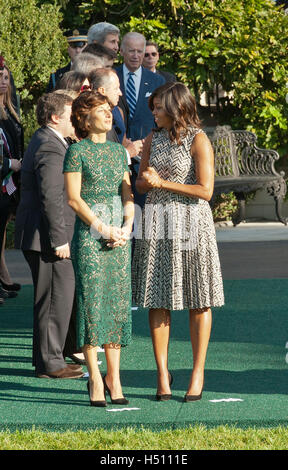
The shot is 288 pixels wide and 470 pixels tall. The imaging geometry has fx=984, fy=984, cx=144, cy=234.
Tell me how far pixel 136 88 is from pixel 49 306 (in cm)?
252

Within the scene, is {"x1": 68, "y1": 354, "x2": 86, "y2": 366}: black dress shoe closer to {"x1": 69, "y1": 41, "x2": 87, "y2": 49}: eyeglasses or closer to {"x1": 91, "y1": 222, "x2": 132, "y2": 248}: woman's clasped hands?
{"x1": 91, "y1": 222, "x2": 132, "y2": 248}: woman's clasped hands

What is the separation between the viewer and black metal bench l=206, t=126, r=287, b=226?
14969mm

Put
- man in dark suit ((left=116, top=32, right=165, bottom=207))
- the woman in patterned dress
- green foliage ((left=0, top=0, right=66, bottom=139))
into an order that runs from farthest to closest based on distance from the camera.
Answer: green foliage ((left=0, top=0, right=66, bottom=139)), man in dark suit ((left=116, top=32, right=165, bottom=207)), the woman in patterned dress

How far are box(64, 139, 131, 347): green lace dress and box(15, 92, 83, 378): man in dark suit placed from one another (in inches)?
25.6

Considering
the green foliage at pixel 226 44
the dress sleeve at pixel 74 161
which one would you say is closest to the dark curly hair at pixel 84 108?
the dress sleeve at pixel 74 161

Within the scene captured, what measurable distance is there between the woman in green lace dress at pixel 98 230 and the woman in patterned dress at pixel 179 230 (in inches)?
5.7

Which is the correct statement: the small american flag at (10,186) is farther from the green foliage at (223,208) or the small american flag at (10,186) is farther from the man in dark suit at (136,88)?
the green foliage at (223,208)

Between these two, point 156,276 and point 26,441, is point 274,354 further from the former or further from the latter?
point 26,441

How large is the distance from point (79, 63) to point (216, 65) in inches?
389

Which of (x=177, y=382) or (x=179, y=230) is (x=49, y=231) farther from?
(x=177, y=382)

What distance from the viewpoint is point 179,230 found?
564 centimetres

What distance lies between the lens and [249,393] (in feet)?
19.1

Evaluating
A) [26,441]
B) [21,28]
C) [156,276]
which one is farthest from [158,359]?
[21,28]

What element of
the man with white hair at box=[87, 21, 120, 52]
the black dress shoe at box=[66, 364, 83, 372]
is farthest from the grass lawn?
the man with white hair at box=[87, 21, 120, 52]
